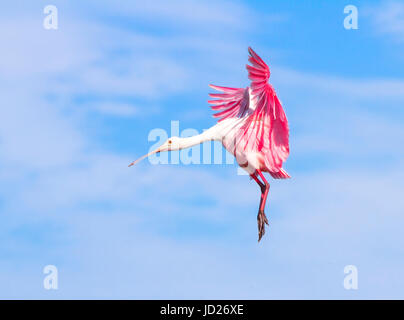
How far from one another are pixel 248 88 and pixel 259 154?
1.35 meters

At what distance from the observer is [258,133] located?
937 inches

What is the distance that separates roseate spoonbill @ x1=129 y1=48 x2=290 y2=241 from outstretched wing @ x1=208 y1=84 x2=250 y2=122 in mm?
90

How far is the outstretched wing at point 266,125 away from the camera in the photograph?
23391mm

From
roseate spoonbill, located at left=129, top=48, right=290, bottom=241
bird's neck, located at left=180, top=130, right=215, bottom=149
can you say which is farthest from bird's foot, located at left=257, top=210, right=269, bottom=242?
bird's neck, located at left=180, top=130, right=215, bottom=149

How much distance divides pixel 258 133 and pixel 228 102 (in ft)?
3.71

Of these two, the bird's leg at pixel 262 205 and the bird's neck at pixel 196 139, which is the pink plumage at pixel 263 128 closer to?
the bird's leg at pixel 262 205

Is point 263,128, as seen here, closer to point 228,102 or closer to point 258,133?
point 258,133

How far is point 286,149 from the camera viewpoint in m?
24.0

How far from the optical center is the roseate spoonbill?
23445 millimetres

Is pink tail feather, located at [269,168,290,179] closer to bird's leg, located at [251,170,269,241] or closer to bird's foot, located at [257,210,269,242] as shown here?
bird's leg, located at [251,170,269,241]
